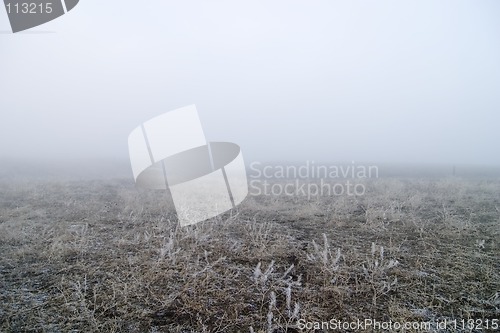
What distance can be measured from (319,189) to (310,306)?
8.24m

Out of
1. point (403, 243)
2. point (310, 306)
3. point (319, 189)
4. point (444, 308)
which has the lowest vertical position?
point (319, 189)

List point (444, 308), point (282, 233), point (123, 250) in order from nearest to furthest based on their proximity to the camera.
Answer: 1. point (444, 308)
2. point (123, 250)
3. point (282, 233)

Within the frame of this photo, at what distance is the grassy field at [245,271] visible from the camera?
9.99ft

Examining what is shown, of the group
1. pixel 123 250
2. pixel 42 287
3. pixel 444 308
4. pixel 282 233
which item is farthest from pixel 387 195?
pixel 42 287

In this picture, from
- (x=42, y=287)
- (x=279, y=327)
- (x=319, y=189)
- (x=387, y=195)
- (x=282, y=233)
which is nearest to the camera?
(x=279, y=327)

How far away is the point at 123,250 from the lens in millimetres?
4793

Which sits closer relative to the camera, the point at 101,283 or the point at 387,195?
→ the point at 101,283

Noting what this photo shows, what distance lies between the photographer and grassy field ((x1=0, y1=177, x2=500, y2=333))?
9.99 feet

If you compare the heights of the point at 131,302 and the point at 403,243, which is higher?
the point at 131,302

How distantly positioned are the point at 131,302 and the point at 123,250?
1.69 meters

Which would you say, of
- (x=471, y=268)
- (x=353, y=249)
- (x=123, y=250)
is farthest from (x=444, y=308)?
(x=123, y=250)

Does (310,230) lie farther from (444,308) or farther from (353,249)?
(444,308)

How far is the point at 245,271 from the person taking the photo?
4051mm

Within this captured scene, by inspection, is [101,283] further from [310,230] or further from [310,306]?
[310,230]
